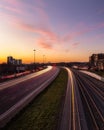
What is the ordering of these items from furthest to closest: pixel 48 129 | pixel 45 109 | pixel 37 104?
1. pixel 37 104
2. pixel 45 109
3. pixel 48 129

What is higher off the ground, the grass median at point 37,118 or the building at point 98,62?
the building at point 98,62

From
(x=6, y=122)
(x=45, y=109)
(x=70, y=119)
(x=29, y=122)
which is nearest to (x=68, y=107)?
(x=45, y=109)

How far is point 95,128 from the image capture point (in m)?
15.8

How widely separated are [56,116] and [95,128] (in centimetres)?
457

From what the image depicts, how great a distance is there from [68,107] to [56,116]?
3621mm

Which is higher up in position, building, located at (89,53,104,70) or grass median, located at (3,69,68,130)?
building, located at (89,53,104,70)

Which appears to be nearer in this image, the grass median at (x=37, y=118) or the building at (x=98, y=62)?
the grass median at (x=37, y=118)

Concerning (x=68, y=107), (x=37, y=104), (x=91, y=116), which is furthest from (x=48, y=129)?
(x=37, y=104)

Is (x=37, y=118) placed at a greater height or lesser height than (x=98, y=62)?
lesser

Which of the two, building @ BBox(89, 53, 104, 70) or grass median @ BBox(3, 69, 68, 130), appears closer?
grass median @ BBox(3, 69, 68, 130)

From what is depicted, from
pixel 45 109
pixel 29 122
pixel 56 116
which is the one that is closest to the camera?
pixel 29 122

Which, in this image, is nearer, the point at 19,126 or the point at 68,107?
the point at 19,126

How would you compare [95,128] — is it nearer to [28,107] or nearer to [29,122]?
[29,122]

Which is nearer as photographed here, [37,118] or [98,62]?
[37,118]
